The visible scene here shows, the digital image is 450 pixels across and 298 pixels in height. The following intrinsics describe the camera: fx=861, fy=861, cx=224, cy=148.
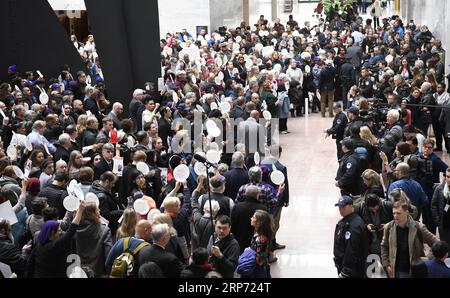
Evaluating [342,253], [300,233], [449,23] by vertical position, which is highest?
[449,23]

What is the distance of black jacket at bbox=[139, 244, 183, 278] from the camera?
25.3ft

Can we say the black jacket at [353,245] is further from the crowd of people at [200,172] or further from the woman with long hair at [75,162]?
the woman with long hair at [75,162]

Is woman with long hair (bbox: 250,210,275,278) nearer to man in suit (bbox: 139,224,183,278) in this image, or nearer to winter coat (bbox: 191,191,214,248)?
winter coat (bbox: 191,191,214,248)

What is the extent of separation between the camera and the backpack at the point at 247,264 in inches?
322

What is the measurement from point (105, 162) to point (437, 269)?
524 cm

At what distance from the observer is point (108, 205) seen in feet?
32.4

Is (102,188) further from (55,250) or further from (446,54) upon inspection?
(446,54)

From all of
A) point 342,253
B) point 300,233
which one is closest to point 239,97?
point 300,233

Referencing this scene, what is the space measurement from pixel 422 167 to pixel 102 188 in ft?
13.6

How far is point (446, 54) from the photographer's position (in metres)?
21.0

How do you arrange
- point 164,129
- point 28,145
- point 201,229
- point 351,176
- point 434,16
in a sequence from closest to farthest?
1. point 201,229
2. point 351,176
3. point 28,145
4. point 164,129
5. point 434,16

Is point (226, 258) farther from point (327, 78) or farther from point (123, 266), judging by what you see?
point (327, 78)

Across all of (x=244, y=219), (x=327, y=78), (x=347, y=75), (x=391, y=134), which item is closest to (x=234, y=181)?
(x=244, y=219)

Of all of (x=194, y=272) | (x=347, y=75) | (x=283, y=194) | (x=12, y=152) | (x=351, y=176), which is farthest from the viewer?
(x=347, y=75)
